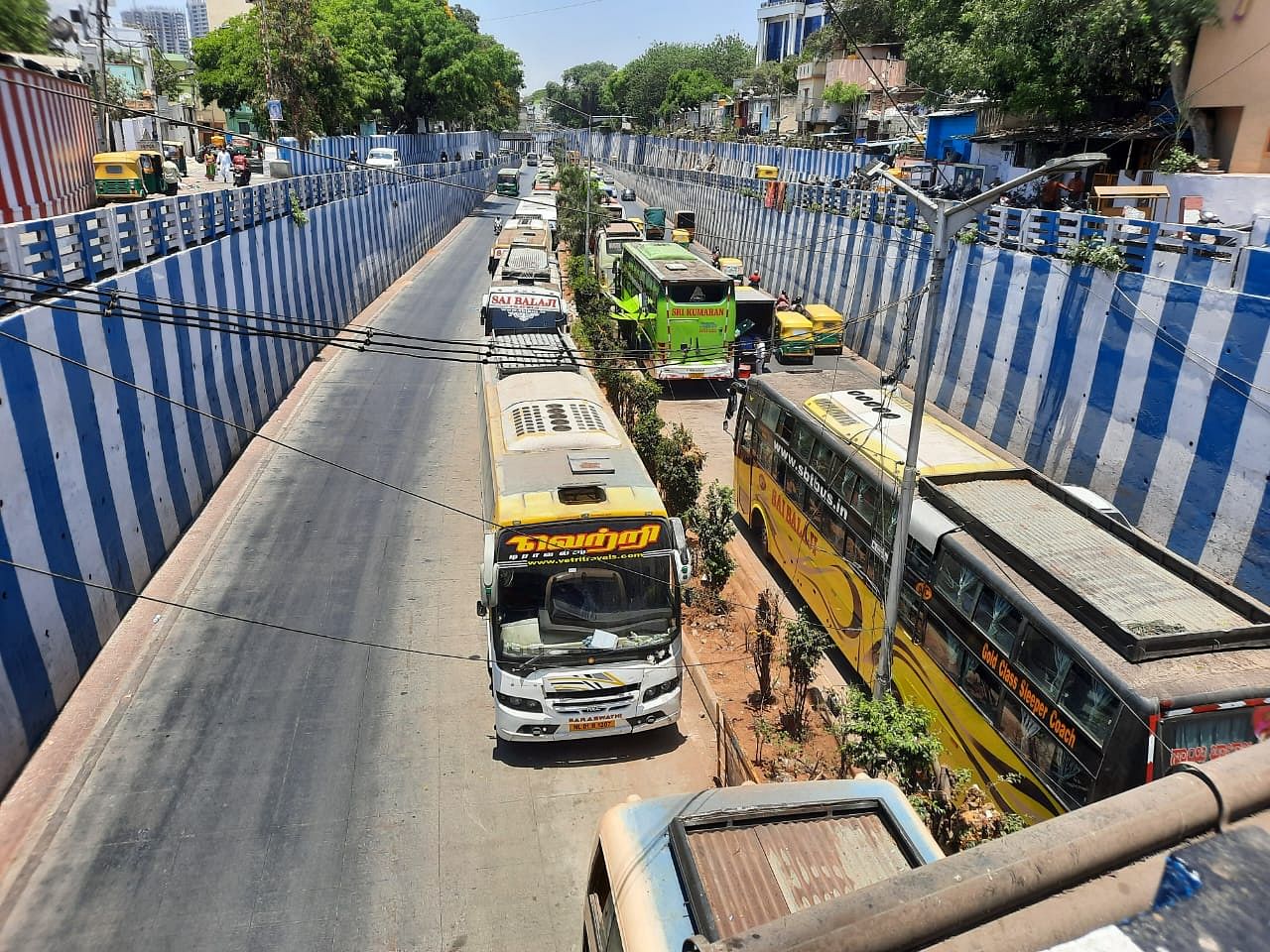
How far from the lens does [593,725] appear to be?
9.18 meters

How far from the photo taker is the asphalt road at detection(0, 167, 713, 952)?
7254 mm

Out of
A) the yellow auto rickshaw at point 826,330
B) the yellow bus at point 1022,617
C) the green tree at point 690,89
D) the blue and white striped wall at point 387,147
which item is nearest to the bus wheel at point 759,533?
the yellow bus at point 1022,617

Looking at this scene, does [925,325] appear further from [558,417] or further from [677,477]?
[677,477]

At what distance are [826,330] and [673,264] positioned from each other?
5438 millimetres

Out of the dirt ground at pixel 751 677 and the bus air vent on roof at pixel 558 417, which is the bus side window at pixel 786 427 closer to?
the dirt ground at pixel 751 677

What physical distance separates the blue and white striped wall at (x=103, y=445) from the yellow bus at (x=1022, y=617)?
9.65 metres

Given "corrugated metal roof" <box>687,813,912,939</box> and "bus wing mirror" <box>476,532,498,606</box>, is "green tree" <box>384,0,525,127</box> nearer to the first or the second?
"bus wing mirror" <box>476,532,498,606</box>

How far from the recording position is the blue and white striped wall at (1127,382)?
1236cm

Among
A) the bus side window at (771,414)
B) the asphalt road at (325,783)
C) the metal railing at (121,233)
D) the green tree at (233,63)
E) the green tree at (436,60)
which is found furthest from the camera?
the green tree at (436,60)

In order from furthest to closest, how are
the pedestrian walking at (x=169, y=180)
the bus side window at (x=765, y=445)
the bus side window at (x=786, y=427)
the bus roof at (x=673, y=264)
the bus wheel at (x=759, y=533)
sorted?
the pedestrian walking at (x=169, y=180), the bus roof at (x=673, y=264), the bus wheel at (x=759, y=533), the bus side window at (x=765, y=445), the bus side window at (x=786, y=427)

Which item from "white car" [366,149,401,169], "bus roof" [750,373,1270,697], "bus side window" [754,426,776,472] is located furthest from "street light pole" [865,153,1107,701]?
"white car" [366,149,401,169]

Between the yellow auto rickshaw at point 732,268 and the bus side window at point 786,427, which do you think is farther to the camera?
the yellow auto rickshaw at point 732,268

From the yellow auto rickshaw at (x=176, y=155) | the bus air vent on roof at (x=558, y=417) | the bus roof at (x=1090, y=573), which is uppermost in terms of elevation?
the yellow auto rickshaw at (x=176, y=155)

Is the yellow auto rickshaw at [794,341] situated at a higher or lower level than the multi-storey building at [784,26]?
lower
